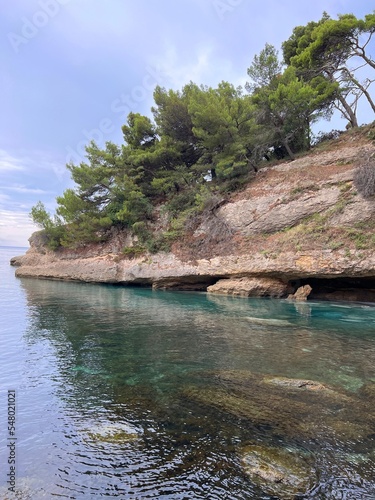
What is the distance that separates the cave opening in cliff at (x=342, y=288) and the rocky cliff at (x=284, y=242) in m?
0.06

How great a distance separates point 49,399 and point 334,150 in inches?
981

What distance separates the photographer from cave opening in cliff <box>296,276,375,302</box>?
20.8 m

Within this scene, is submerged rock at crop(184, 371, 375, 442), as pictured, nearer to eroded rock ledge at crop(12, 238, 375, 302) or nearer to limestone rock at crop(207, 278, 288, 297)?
eroded rock ledge at crop(12, 238, 375, 302)

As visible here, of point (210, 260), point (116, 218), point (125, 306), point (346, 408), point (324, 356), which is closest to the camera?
point (346, 408)

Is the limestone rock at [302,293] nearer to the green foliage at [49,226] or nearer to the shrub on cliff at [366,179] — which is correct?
the shrub on cliff at [366,179]

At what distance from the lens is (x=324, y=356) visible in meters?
8.99

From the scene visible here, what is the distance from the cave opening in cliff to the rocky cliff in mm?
58

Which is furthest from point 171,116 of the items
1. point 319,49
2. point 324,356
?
point 324,356

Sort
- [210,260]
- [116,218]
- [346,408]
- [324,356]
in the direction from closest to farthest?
[346,408], [324,356], [210,260], [116,218]

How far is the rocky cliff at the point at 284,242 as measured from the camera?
19.4 m

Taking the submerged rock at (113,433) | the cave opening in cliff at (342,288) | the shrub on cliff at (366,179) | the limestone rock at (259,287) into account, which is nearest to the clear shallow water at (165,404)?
the submerged rock at (113,433)

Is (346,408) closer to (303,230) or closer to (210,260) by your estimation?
(303,230)

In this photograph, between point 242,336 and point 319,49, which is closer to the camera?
point 242,336

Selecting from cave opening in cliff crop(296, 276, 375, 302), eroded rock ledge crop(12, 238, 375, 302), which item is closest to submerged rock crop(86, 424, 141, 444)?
eroded rock ledge crop(12, 238, 375, 302)
